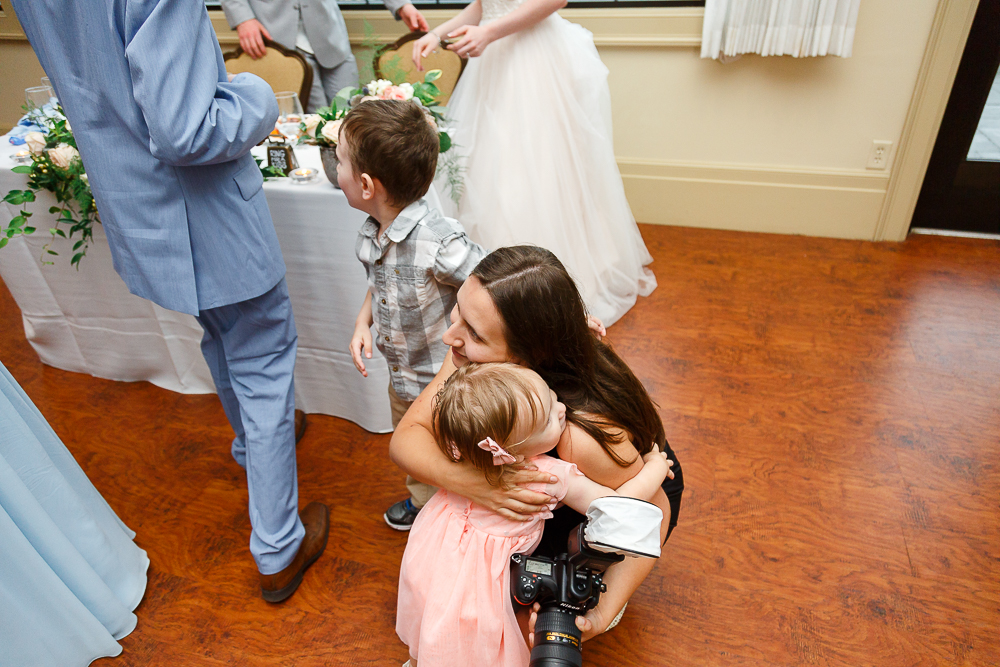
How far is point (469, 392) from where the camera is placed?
868 mm

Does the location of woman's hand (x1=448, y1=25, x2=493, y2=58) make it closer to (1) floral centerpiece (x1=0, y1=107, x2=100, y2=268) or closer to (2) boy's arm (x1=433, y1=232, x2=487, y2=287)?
(2) boy's arm (x1=433, y1=232, x2=487, y2=287)

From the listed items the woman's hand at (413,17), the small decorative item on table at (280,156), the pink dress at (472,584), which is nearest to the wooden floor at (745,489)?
the pink dress at (472,584)

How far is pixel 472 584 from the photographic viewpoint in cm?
98

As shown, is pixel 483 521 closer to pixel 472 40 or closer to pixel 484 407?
pixel 484 407

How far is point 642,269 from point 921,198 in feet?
4.86

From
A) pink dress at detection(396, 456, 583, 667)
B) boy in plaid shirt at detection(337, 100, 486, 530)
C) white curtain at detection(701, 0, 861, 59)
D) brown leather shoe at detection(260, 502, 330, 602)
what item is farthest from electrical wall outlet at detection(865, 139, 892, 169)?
brown leather shoe at detection(260, 502, 330, 602)

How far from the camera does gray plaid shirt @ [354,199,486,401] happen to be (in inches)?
50.0

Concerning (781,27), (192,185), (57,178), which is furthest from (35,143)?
(781,27)

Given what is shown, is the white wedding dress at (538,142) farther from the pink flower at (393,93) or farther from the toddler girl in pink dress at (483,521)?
the toddler girl in pink dress at (483,521)

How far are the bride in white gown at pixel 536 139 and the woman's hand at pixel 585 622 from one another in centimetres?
160

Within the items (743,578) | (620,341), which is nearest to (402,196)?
A: (743,578)

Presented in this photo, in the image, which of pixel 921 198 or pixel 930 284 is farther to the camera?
pixel 921 198

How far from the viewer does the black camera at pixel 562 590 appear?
898 millimetres

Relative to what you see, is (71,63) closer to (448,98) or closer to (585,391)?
(585,391)
